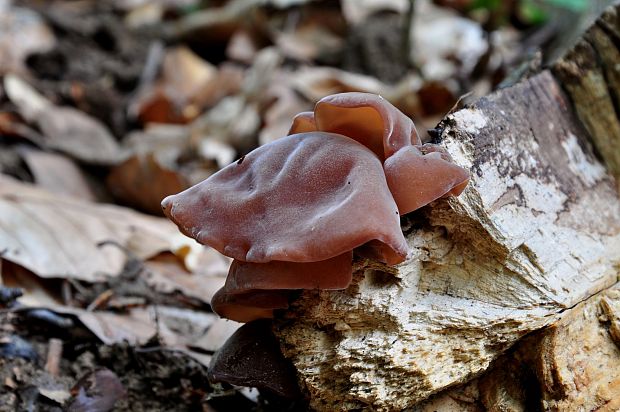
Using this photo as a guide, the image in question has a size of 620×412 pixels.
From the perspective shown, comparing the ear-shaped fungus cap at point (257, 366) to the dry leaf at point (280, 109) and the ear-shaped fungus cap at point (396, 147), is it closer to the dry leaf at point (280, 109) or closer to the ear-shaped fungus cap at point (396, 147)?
the ear-shaped fungus cap at point (396, 147)

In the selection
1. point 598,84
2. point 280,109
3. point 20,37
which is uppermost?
point 598,84

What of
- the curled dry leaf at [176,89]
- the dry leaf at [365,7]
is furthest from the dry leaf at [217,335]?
the dry leaf at [365,7]

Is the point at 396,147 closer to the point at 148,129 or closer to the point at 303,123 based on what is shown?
the point at 303,123

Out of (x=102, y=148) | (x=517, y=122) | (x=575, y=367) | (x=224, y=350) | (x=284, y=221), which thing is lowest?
(x=102, y=148)

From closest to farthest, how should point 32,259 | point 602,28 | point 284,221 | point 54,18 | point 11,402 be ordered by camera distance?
point 284,221, point 11,402, point 602,28, point 32,259, point 54,18

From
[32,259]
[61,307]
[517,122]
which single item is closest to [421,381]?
[517,122]

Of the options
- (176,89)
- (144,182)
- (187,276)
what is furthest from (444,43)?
(187,276)

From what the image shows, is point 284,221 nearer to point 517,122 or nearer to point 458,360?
point 458,360
